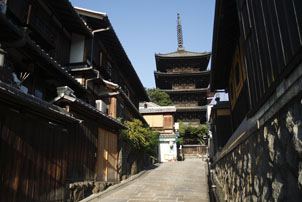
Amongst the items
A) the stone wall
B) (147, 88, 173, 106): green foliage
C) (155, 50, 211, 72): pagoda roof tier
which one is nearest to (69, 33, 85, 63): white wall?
the stone wall

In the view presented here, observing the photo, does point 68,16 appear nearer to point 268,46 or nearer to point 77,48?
point 77,48

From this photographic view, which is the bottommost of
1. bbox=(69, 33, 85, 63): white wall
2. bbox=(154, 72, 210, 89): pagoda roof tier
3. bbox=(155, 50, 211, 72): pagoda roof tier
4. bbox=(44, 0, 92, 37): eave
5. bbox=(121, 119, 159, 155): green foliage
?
bbox=(121, 119, 159, 155): green foliage

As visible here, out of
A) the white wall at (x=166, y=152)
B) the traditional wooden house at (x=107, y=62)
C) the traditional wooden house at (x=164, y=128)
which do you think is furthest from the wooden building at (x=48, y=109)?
the white wall at (x=166, y=152)

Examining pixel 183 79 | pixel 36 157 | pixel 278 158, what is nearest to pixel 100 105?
pixel 36 157

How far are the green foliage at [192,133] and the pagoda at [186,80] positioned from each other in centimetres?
361

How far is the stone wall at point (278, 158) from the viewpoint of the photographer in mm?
2463

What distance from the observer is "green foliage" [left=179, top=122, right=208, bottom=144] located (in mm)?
43219

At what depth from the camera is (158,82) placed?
52.6 metres

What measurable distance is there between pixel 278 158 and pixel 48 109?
6.69m

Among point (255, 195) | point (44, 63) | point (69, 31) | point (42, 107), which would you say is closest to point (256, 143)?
point (255, 195)

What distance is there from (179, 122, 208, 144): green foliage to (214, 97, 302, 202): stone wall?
39029 millimetres

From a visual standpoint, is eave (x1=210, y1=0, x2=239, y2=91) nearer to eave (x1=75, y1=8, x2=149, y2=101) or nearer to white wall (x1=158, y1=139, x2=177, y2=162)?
eave (x1=75, y1=8, x2=149, y2=101)

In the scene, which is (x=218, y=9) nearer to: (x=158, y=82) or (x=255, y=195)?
(x=255, y=195)

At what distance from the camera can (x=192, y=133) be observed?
44031mm
